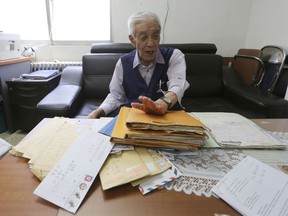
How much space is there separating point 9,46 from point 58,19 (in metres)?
0.76

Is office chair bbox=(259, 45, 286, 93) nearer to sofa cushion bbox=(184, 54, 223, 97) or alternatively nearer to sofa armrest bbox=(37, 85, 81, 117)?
sofa cushion bbox=(184, 54, 223, 97)

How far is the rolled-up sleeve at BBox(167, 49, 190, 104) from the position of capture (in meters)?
1.09

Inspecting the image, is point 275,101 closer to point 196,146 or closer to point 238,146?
Answer: point 238,146

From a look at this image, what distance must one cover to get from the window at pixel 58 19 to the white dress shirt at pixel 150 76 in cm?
161

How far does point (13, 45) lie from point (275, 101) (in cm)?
263

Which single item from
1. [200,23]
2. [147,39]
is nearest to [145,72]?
[147,39]

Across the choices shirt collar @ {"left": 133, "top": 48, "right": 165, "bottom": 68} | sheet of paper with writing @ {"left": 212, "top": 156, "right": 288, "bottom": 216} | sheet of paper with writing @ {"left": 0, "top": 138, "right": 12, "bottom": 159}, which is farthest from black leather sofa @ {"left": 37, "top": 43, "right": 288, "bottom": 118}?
sheet of paper with writing @ {"left": 212, "top": 156, "right": 288, "bottom": 216}

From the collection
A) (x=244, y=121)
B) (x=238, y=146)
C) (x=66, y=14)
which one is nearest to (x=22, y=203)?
(x=238, y=146)

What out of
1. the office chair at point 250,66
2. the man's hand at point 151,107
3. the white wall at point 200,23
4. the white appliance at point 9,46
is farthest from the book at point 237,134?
the white appliance at point 9,46

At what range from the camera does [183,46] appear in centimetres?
230

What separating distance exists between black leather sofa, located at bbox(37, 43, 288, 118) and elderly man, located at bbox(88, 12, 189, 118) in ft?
1.49

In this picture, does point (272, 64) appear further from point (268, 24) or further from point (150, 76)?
point (150, 76)

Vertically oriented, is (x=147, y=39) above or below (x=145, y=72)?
above

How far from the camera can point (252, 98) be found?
169cm
